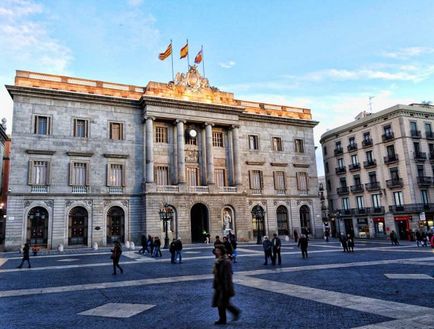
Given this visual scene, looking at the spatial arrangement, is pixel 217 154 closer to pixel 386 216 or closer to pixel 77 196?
pixel 77 196

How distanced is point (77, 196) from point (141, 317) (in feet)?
93.2

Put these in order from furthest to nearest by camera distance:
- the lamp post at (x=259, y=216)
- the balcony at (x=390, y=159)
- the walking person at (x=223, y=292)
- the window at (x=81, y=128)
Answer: the balcony at (x=390, y=159), the lamp post at (x=259, y=216), the window at (x=81, y=128), the walking person at (x=223, y=292)

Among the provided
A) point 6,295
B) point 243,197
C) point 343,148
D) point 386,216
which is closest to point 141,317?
point 6,295

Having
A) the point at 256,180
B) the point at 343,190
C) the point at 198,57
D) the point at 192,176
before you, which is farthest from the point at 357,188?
the point at 198,57

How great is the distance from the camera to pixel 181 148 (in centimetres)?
3781

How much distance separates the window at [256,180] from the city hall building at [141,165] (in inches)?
4.9

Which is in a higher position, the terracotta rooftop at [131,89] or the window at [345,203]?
the terracotta rooftop at [131,89]

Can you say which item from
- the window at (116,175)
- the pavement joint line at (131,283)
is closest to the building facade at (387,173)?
the pavement joint line at (131,283)

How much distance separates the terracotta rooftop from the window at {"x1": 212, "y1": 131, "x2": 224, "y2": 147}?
3.62 meters

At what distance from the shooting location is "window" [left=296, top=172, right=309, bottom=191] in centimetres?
4556

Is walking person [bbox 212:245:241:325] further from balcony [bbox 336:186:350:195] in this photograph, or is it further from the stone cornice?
balcony [bbox 336:186:350:195]

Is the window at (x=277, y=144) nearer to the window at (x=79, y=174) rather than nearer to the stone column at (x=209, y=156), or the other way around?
the stone column at (x=209, y=156)

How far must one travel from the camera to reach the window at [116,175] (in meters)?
35.6

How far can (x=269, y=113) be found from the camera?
4600 centimetres
